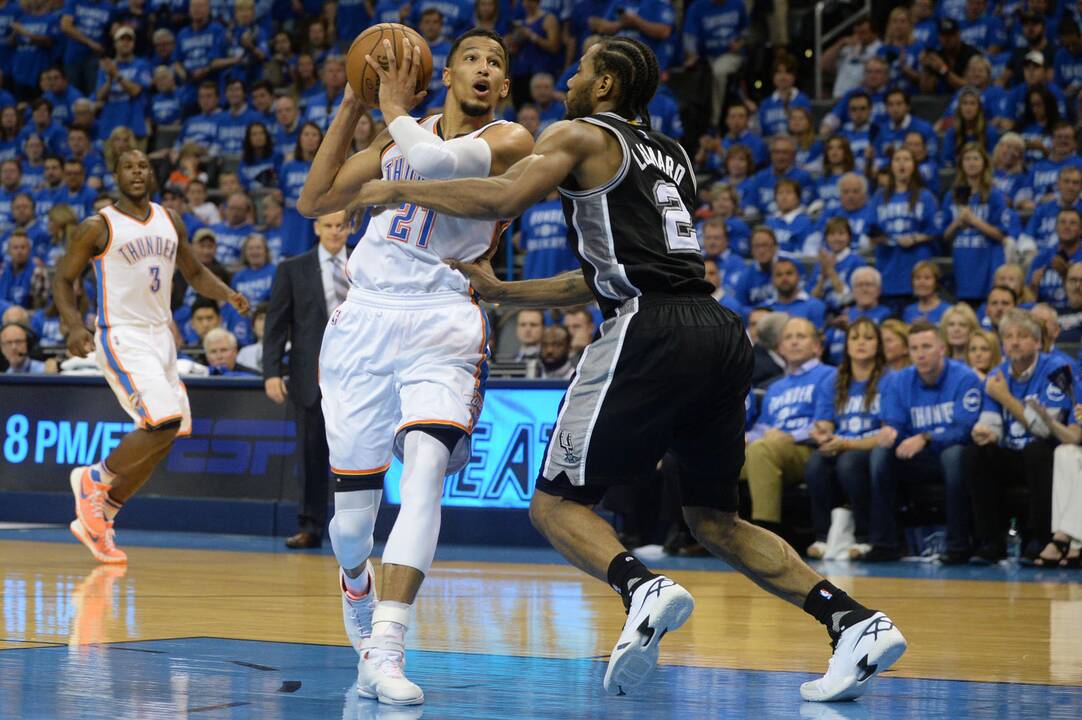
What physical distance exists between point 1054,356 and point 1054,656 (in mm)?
4874

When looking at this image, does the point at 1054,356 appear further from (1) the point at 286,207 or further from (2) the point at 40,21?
(2) the point at 40,21

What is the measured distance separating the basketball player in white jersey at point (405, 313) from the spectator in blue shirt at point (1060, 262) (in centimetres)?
773

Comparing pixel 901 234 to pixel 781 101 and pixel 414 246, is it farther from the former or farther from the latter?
pixel 414 246

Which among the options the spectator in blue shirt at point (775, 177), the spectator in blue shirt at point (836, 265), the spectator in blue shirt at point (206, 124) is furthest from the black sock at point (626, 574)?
the spectator in blue shirt at point (206, 124)

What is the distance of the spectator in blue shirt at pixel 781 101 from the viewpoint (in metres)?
15.5

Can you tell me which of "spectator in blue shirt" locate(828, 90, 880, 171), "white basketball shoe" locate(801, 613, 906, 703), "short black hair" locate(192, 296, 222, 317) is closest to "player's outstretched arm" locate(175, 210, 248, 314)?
"short black hair" locate(192, 296, 222, 317)

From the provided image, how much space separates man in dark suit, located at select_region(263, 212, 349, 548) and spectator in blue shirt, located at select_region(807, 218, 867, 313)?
4.18 m

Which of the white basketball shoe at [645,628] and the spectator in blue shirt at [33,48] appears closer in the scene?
the white basketball shoe at [645,628]

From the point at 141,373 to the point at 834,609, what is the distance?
560 cm

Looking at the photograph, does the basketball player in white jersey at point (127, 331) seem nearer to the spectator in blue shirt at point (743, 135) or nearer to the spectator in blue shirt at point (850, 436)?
the spectator in blue shirt at point (850, 436)

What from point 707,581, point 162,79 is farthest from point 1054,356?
point 162,79

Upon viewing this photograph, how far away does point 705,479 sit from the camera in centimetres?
474

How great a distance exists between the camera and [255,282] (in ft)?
50.3

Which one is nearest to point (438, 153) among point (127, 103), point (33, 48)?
point (127, 103)
